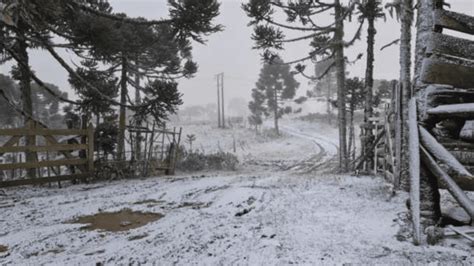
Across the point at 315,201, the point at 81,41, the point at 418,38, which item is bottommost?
the point at 315,201

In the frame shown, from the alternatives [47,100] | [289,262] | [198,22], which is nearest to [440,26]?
[289,262]

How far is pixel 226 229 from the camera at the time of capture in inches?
144

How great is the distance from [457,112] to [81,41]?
28.5 ft

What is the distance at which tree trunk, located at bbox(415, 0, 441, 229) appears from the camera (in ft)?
10.2

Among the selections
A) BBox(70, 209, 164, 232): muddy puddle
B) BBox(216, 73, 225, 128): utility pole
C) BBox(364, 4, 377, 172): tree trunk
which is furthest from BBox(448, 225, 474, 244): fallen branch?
BBox(216, 73, 225, 128): utility pole

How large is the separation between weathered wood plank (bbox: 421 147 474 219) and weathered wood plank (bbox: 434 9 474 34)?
121 centimetres

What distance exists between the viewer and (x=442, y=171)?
116 inches

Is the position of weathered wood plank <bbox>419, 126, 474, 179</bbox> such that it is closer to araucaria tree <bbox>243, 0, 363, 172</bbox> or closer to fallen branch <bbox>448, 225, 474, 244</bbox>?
fallen branch <bbox>448, 225, 474, 244</bbox>

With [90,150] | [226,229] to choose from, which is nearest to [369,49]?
[226,229]

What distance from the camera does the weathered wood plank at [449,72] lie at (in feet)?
9.82

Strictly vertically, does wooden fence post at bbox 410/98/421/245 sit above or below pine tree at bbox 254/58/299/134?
below

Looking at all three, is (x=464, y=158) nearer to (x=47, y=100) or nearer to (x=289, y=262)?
(x=289, y=262)

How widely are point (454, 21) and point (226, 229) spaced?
324 cm

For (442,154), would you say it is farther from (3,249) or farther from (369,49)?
(369,49)
